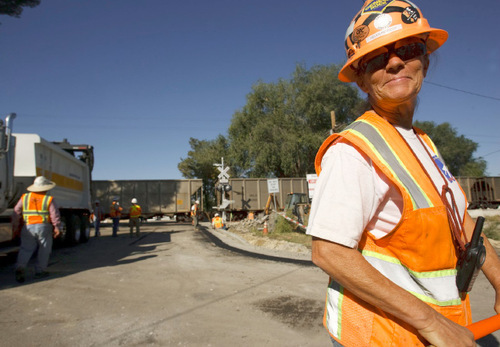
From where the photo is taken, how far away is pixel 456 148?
157ft

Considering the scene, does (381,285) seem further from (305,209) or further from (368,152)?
(305,209)

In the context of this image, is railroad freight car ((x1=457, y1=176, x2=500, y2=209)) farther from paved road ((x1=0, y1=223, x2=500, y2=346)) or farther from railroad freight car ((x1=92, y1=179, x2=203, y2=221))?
paved road ((x1=0, y1=223, x2=500, y2=346))

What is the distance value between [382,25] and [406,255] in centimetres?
85

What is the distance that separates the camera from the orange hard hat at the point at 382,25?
1.23 m

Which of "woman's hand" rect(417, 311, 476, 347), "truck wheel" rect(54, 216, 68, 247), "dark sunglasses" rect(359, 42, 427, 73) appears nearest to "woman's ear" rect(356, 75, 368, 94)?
"dark sunglasses" rect(359, 42, 427, 73)

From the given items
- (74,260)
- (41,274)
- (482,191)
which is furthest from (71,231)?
(482,191)

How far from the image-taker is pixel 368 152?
1.07 metres

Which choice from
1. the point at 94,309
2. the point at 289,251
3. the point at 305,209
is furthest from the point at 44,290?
the point at 305,209

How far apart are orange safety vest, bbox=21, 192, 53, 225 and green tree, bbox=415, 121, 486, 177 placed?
164 ft

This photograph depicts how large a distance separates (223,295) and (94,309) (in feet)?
5.64

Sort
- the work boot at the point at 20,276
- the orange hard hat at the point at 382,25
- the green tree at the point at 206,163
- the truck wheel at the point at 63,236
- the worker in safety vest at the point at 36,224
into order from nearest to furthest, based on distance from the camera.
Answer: the orange hard hat at the point at 382,25 → the work boot at the point at 20,276 → the worker in safety vest at the point at 36,224 → the truck wheel at the point at 63,236 → the green tree at the point at 206,163

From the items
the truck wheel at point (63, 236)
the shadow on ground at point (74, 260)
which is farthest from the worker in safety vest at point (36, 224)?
the truck wheel at point (63, 236)

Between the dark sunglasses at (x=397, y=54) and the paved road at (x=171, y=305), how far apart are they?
277 cm

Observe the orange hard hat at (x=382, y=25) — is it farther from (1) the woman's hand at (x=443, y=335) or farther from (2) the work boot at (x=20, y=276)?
(2) the work boot at (x=20, y=276)
